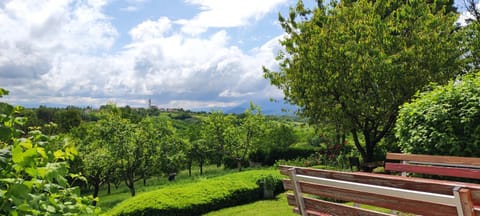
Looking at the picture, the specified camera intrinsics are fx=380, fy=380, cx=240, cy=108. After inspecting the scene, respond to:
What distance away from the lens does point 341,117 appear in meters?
12.8

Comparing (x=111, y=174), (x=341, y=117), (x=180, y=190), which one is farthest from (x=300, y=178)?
(x=111, y=174)

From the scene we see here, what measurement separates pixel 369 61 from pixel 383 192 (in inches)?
373

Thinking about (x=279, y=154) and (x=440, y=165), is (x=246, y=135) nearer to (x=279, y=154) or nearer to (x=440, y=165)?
(x=279, y=154)

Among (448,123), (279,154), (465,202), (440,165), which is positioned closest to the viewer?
(465,202)

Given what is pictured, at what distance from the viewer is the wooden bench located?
2489 millimetres

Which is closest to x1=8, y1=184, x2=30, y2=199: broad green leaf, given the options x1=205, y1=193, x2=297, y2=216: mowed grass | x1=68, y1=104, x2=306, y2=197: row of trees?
x1=205, y1=193, x2=297, y2=216: mowed grass

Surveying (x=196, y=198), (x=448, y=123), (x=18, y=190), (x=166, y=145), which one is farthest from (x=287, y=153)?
(x=18, y=190)

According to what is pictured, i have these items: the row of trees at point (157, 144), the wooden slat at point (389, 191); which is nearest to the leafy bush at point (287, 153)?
the row of trees at point (157, 144)

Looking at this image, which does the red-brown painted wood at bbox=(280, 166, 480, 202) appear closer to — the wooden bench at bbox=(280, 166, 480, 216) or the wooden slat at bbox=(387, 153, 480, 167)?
the wooden bench at bbox=(280, 166, 480, 216)

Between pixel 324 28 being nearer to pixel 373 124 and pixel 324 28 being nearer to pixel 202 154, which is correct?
pixel 373 124

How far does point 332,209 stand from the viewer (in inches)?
155

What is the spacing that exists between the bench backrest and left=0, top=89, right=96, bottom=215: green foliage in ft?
14.1

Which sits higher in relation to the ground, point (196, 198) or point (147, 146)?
point (147, 146)

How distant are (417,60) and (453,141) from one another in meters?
6.69
